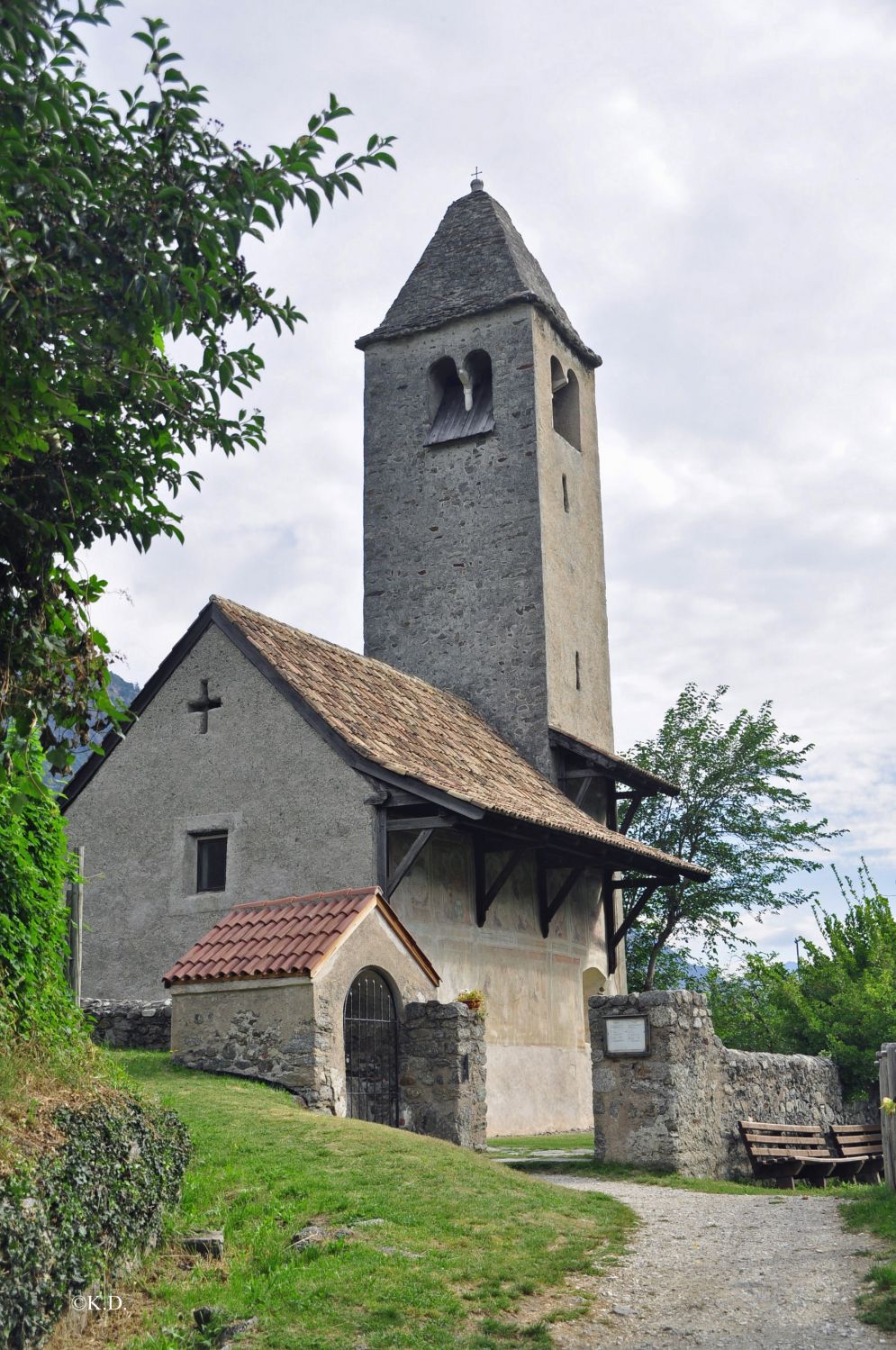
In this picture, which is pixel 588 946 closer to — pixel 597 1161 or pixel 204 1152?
pixel 597 1161

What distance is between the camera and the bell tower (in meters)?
23.2

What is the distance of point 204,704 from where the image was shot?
60.2ft

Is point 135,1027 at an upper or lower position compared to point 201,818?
lower

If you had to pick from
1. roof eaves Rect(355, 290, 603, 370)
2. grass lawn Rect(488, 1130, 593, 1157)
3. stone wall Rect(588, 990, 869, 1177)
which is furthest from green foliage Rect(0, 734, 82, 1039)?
roof eaves Rect(355, 290, 603, 370)

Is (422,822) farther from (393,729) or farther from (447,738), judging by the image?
(447,738)

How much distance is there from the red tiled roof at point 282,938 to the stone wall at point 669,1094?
2107 mm

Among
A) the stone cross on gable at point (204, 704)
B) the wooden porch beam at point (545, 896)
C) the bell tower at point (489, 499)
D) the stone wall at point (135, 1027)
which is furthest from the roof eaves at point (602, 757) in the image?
the stone wall at point (135, 1027)

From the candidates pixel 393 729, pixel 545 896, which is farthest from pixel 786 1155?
pixel 393 729

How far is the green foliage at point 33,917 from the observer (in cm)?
753

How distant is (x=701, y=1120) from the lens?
13.7m

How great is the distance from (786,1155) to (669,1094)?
2.07 metres

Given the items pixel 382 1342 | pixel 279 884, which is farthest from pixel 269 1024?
pixel 382 1342

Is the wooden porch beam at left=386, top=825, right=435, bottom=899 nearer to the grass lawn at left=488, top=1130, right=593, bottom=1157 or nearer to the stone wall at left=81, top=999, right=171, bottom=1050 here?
the stone wall at left=81, top=999, right=171, bottom=1050

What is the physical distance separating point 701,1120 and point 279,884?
20.0 feet
